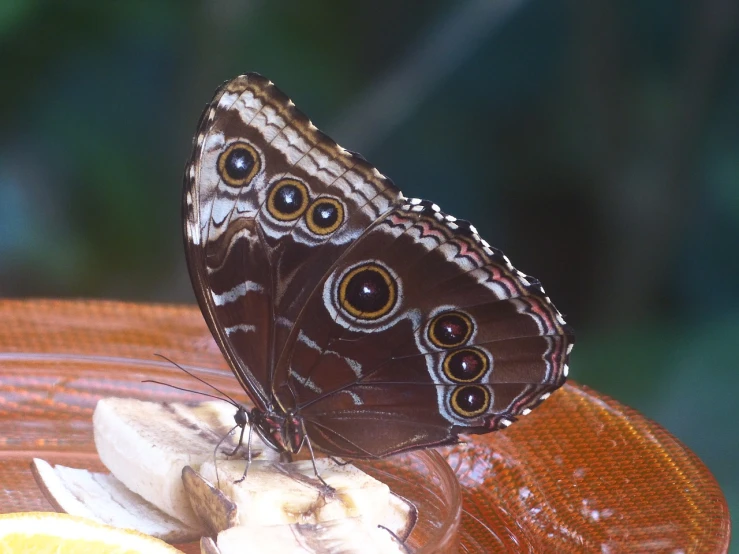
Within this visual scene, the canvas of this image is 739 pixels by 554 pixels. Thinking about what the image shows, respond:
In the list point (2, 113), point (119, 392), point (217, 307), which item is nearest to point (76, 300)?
point (119, 392)

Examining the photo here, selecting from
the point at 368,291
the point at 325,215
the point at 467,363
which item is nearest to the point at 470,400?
the point at 467,363

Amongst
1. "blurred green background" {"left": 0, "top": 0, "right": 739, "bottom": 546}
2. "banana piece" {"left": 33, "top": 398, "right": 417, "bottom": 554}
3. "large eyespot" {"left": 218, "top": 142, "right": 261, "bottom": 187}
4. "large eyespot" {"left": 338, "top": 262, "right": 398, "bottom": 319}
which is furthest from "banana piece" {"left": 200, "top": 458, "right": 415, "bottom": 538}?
"blurred green background" {"left": 0, "top": 0, "right": 739, "bottom": 546}

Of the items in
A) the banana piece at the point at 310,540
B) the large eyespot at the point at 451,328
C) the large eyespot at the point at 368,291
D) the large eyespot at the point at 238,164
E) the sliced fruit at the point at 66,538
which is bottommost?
the banana piece at the point at 310,540

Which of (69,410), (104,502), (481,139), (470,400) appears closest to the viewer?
(104,502)

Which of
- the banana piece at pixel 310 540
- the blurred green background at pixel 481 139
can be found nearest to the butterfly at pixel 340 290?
the banana piece at pixel 310 540

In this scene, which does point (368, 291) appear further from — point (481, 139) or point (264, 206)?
point (481, 139)

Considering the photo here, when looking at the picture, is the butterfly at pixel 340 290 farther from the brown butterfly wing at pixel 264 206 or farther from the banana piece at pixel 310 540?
the banana piece at pixel 310 540
